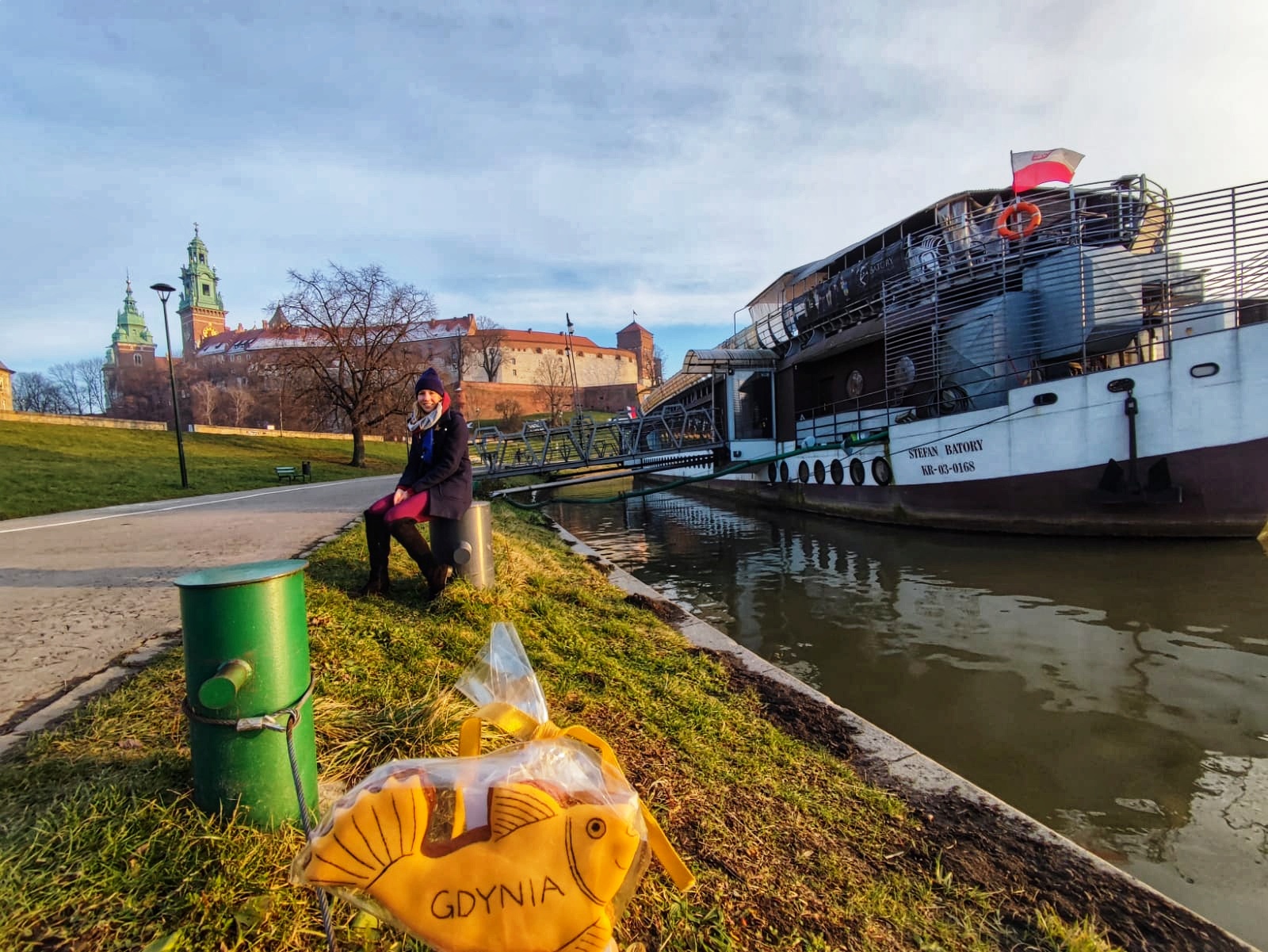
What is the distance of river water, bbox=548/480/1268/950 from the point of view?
3.46m

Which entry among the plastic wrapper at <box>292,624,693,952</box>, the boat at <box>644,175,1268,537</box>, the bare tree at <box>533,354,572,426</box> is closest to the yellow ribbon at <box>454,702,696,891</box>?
the plastic wrapper at <box>292,624,693,952</box>

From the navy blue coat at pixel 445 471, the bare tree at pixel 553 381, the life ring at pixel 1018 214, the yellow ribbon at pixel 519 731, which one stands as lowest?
the yellow ribbon at pixel 519 731

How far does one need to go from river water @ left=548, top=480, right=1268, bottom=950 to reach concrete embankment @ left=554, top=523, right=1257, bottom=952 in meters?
0.61

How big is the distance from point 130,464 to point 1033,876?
29.1m

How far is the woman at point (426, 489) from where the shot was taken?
4598 mm

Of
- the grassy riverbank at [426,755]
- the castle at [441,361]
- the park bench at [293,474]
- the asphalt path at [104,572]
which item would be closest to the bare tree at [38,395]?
the castle at [441,361]

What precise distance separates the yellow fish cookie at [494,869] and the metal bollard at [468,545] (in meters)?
3.89

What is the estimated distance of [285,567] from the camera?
220cm

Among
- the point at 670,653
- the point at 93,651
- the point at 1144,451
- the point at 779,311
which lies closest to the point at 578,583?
the point at 670,653

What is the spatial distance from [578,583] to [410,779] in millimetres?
5823

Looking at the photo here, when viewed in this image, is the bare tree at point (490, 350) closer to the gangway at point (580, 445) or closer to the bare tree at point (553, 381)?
the bare tree at point (553, 381)

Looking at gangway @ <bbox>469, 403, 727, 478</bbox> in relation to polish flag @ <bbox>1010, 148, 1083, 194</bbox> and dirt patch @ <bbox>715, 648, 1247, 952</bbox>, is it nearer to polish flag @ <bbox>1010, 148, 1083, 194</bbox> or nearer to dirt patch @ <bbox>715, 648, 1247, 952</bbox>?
polish flag @ <bbox>1010, 148, 1083, 194</bbox>

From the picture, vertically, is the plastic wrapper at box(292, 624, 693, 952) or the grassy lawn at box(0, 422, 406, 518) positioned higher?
the grassy lawn at box(0, 422, 406, 518)

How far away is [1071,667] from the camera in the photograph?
228 inches
